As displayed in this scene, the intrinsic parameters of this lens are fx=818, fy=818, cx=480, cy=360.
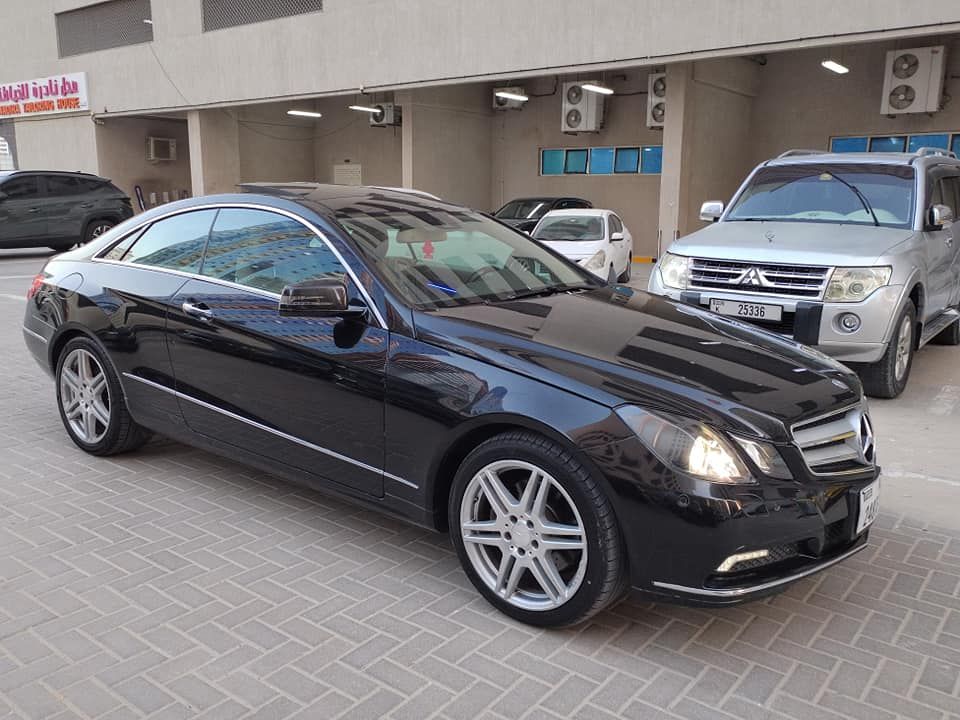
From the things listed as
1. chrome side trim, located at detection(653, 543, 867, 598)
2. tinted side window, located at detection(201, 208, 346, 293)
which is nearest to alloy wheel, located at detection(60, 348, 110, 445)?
tinted side window, located at detection(201, 208, 346, 293)

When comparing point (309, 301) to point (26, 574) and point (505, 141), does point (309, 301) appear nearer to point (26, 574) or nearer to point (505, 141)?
point (26, 574)

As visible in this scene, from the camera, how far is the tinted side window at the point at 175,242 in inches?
167

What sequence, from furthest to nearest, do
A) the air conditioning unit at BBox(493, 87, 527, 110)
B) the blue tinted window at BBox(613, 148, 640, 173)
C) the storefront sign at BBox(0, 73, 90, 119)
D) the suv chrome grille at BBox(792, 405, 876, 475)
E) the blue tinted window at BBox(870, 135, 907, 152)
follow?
the storefront sign at BBox(0, 73, 90, 119), the air conditioning unit at BBox(493, 87, 527, 110), the blue tinted window at BBox(613, 148, 640, 173), the blue tinted window at BBox(870, 135, 907, 152), the suv chrome grille at BBox(792, 405, 876, 475)

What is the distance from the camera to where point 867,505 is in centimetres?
302

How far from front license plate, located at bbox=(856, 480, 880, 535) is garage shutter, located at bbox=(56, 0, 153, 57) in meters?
25.6

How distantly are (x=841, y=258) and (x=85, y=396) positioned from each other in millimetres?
5176

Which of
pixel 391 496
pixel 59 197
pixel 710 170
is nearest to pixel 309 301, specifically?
pixel 391 496

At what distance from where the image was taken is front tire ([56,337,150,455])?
4.59 meters

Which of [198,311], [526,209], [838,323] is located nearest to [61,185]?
[526,209]

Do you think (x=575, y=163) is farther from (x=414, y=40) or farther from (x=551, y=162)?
(x=414, y=40)

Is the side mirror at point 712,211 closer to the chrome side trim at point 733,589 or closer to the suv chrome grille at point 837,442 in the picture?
the suv chrome grille at point 837,442

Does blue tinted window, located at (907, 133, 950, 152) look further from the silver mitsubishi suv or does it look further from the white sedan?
the silver mitsubishi suv

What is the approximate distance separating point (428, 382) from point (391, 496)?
54 centimetres

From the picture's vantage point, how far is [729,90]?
17328 millimetres
